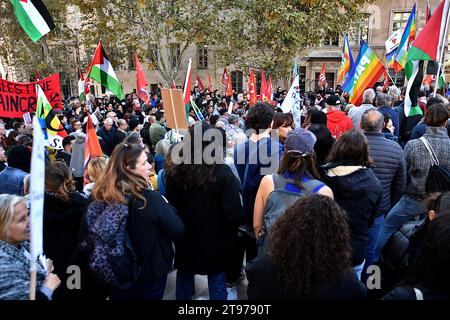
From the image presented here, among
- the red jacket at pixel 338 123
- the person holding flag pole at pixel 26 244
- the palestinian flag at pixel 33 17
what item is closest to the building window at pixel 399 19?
the red jacket at pixel 338 123

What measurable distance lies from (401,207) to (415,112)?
269 centimetres

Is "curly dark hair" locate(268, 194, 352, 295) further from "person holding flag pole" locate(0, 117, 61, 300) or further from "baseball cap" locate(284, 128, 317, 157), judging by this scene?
"person holding flag pole" locate(0, 117, 61, 300)

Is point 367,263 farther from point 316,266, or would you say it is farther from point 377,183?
point 316,266

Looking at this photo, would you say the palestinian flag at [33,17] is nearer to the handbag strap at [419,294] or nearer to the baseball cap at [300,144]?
the baseball cap at [300,144]

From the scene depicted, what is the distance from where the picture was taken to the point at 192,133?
3.06 metres

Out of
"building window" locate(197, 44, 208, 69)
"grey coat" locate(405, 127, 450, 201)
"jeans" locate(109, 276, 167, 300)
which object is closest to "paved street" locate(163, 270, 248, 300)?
"jeans" locate(109, 276, 167, 300)

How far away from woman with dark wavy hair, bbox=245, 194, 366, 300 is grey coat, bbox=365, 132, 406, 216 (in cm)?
213

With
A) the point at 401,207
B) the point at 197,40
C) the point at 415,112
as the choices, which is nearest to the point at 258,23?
the point at 197,40

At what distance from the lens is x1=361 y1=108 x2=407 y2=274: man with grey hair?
12.4 feet

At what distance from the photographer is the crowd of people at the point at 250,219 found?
1.77 metres

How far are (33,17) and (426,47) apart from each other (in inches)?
233

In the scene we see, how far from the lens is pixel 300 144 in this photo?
2.78m

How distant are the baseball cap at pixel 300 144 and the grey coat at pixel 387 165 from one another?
49.9 inches

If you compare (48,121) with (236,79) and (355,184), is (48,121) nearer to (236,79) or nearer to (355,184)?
(355,184)
